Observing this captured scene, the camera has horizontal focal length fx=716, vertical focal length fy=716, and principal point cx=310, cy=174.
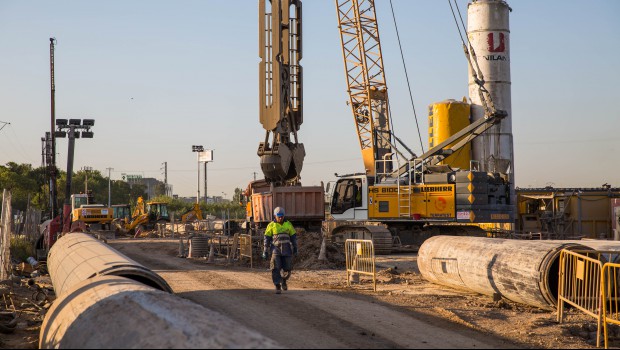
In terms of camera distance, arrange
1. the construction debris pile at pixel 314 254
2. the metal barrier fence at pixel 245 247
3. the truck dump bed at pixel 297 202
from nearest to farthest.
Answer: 1. the construction debris pile at pixel 314 254
2. the metal barrier fence at pixel 245 247
3. the truck dump bed at pixel 297 202

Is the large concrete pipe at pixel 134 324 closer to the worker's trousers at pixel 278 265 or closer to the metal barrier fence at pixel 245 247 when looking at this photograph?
the worker's trousers at pixel 278 265

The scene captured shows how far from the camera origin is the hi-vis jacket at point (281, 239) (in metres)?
16.4

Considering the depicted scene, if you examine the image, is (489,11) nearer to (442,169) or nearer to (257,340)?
(442,169)

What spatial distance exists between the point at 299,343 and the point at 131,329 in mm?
3512

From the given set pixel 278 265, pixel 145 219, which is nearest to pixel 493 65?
pixel 145 219

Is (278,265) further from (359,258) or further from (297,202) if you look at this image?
(297,202)

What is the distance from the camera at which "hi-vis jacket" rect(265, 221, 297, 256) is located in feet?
53.8

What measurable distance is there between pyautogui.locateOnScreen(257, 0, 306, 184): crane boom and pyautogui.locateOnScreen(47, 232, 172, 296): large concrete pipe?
9219mm

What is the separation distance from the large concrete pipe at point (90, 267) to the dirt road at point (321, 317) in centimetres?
174

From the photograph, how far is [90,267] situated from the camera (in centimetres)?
1260

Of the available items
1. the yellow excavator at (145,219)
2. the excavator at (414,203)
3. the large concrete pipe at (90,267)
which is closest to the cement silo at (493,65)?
the excavator at (414,203)

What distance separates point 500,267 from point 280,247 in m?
4.90

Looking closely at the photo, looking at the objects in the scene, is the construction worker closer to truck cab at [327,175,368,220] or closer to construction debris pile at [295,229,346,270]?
construction debris pile at [295,229,346,270]

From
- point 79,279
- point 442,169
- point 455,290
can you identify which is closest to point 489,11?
point 442,169
